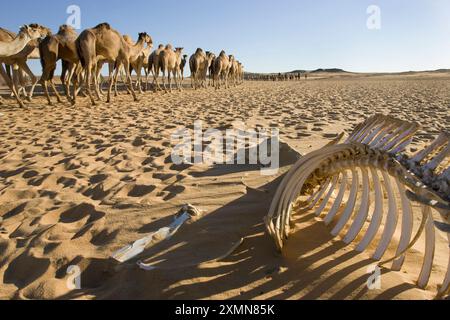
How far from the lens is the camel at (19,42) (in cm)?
855

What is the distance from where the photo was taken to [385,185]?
201 cm

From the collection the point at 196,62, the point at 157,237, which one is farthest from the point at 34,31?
the point at 196,62

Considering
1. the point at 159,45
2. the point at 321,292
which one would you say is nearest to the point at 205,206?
the point at 321,292

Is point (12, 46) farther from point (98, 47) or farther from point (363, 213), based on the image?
point (363, 213)

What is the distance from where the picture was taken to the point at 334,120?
25.1 ft

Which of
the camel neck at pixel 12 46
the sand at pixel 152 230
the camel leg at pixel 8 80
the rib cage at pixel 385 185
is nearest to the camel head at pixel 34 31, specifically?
the camel neck at pixel 12 46

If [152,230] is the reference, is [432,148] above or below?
above

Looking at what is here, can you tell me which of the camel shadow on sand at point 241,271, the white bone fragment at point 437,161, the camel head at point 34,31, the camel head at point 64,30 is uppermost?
the camel head at point 64,30

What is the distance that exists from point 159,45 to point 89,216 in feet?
59.6

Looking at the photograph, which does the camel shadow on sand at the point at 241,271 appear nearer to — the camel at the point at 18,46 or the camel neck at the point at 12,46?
the camel neck at the point at 12,46

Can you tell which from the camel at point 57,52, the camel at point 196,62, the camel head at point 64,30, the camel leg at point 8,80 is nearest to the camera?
the camel leg at point 8,80

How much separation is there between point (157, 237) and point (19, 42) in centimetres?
885

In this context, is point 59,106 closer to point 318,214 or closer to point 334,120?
point 334,120

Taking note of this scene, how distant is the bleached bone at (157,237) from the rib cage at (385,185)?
2.34 ft
